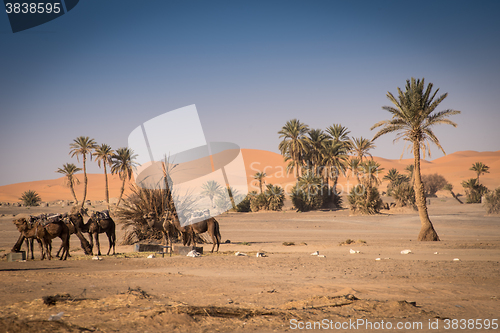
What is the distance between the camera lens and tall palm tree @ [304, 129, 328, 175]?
6247cm

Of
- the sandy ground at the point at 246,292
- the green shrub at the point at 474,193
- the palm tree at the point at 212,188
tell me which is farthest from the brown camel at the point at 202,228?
the green shrub at the point at 474,193

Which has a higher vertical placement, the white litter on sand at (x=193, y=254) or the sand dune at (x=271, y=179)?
the sand dune at (x=271, y=179)

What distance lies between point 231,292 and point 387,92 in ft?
59.9

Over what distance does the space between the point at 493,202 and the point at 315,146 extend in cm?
2737

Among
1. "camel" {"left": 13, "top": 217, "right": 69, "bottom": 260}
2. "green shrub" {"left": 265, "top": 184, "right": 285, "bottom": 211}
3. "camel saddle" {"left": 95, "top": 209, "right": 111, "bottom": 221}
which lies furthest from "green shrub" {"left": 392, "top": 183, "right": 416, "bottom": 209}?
"camel" {"left": 13, "top": 217, "right": 69, "bottom": 260}

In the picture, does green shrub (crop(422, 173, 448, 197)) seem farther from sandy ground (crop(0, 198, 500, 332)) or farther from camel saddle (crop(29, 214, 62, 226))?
camel saddle (crop(29, 214, 62, 226))

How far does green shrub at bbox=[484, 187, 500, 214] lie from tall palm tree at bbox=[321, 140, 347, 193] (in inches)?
865

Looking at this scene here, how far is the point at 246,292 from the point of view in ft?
28.2

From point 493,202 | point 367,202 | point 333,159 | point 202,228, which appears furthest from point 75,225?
point 333,159

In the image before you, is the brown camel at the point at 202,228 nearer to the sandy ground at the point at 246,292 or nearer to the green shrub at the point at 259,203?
the sandy ground at the point at 246,292

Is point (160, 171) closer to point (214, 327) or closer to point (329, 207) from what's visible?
point (214, 327)

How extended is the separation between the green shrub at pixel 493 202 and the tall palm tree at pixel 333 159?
865 inches

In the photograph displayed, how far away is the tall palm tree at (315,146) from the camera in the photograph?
6247 cm

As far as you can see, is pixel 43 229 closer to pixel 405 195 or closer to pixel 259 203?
pixel 405 195
